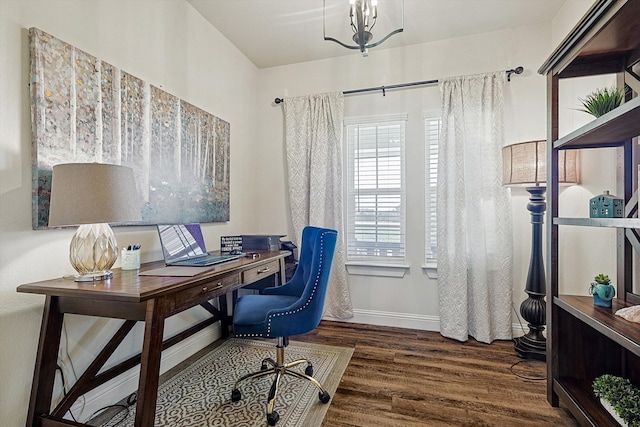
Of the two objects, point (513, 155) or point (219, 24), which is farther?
point (219, 24)

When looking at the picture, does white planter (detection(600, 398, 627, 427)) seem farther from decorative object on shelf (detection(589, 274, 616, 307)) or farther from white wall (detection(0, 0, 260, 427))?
white wall (detection(0, 0, 260, 427))

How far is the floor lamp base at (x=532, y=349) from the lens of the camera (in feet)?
8.02

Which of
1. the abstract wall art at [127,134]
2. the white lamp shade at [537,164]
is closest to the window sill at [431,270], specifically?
the white lamp shade at [537,164]

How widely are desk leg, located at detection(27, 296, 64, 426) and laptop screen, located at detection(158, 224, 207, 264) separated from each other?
0.61 m

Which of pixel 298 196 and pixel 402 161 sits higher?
pixel 402 161

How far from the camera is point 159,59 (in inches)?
88.3

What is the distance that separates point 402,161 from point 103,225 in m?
2.56

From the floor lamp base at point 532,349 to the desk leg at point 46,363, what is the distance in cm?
301

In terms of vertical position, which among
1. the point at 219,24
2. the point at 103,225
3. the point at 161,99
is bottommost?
the point at 103,225

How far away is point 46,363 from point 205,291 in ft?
2.39

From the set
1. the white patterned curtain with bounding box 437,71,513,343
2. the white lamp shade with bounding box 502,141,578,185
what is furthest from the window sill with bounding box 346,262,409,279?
the white lamp shade with bounding box 502,141,578,185

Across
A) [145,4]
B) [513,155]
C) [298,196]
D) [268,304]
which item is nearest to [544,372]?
[513,155]

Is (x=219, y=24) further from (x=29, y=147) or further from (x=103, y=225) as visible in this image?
(x=103, y=225)

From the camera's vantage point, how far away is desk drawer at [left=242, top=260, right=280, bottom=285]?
2.07 m
